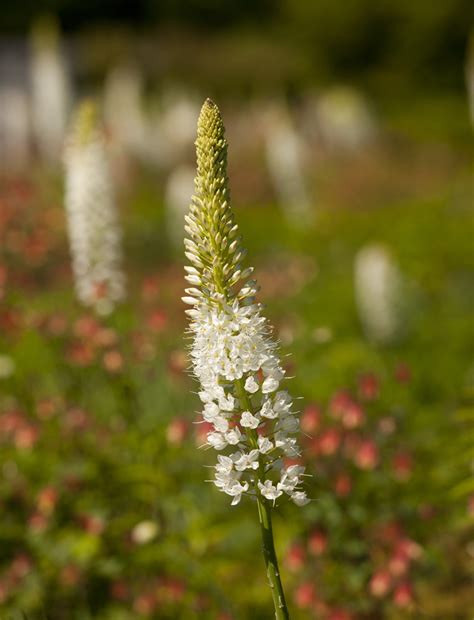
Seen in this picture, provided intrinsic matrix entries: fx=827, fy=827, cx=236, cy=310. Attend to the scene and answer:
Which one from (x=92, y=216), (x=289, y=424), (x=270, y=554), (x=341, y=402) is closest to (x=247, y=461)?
(x=289, y=424)

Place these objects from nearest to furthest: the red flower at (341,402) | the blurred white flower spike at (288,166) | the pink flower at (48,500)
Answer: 1. the red flower at (341,402)
2. the pink flower at (48,500)
3. the blurred white flower spike at (288,166)

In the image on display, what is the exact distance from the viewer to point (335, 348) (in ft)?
22.6

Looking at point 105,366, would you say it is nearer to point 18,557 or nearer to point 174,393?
point 18,557

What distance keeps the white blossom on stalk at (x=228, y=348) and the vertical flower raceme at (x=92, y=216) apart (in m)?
3.00

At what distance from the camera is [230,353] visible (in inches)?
102

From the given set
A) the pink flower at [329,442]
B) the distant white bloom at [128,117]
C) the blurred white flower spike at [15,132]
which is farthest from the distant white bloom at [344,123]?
the pink flower at [329,442]

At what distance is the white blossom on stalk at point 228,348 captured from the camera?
258 cm

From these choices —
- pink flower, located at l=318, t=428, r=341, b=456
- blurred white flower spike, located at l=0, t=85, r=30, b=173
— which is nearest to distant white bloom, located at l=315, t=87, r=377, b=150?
blurred white flower spike, located at l=0, t=85, r=30, b=173

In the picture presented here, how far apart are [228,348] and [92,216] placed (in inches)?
133

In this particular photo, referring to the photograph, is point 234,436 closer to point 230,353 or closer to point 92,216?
point 230,353

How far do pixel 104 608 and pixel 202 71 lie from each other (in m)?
38.1

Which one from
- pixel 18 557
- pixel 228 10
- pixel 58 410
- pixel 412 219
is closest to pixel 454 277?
pixel 412 219

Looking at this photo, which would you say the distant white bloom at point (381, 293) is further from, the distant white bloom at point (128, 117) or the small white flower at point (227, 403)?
the distant white bloom at point (128, 117)

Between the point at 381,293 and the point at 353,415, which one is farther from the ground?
the point at 381,293
